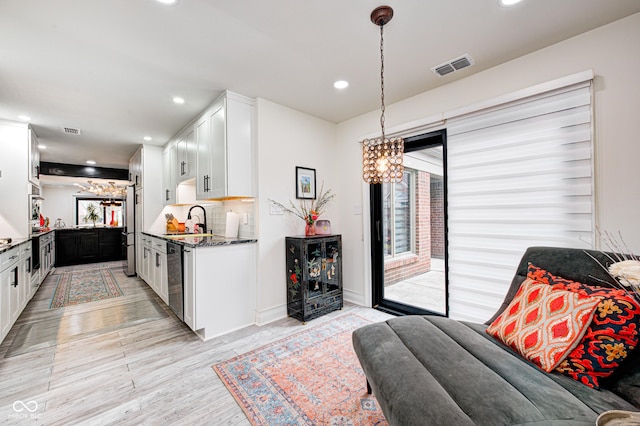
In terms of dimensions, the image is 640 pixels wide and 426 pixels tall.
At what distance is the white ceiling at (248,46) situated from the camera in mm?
1711

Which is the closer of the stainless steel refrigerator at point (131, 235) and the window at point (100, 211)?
the stainless steel refrigerator at point (131, 235)

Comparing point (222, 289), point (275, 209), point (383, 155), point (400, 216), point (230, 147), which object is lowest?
point (222, 289)

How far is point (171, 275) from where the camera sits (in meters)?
3.14

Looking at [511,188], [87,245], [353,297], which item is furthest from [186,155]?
[87,245]

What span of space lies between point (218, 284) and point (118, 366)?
988 millimetres

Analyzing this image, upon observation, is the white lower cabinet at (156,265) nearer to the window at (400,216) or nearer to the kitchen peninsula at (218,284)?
the kitchen peninsula at (218,284)

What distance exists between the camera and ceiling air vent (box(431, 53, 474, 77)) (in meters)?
2.28

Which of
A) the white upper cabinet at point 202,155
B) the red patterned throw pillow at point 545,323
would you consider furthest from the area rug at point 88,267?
the red patterned throw pillow at point 545,323

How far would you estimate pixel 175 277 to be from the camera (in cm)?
299

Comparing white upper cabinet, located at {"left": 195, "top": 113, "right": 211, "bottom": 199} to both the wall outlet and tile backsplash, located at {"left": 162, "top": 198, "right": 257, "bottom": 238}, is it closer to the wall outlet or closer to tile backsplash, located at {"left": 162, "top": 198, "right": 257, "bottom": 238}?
tile backsplash, located at {"left": 162, "top": 198, "right": 257, "bottom": 238}

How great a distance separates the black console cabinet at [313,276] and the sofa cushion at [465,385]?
4.88ft

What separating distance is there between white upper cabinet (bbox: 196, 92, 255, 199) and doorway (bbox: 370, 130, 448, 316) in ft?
5.45

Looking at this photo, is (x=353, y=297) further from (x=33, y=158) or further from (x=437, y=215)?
(x=33, y=158)

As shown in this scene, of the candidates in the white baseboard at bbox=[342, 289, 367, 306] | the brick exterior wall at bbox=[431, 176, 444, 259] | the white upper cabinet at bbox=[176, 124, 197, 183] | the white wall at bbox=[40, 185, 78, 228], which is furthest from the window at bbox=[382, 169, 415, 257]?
the white wall at bbox=[40, 185, 78, 228]
